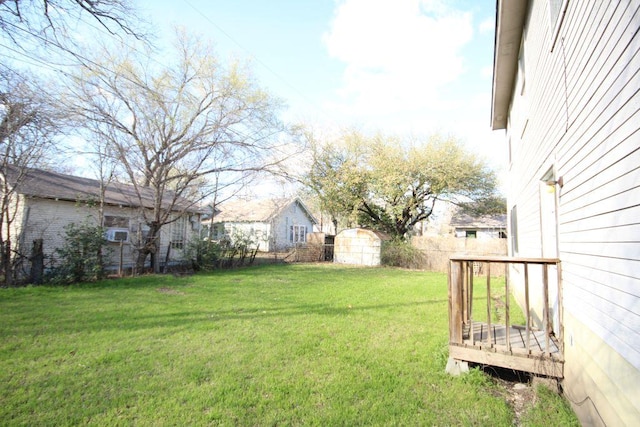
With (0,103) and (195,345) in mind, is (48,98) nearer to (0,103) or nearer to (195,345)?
(0,103)

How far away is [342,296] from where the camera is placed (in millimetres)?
8047

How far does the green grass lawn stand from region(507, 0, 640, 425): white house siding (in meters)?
0.70

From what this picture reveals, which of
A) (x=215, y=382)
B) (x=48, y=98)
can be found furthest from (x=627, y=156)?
(x=48, y=98)

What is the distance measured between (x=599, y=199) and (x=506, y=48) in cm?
546

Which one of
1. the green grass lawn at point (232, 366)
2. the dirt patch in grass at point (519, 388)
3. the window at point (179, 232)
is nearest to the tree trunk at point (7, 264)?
the green grass lawn at point (232, 366)

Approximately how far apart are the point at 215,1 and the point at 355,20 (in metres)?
3.77

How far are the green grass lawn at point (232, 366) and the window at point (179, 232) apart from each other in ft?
26.2

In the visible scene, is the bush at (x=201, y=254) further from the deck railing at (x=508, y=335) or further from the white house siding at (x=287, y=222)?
the deck railing at (x=508, y=335)

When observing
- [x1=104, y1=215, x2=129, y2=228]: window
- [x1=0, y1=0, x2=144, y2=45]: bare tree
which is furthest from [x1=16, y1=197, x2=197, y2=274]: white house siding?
[x1=0, y1=0, x2=144, y2=45]: bare tree

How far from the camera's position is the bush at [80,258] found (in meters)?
8.63

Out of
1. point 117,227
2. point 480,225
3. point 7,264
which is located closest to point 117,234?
point 117,227

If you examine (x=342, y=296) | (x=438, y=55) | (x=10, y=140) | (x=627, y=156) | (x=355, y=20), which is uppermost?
(x=355, y=20)

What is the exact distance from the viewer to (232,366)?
12.0ft

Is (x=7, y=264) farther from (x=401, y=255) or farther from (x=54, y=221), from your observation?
(x=401, y=255)
